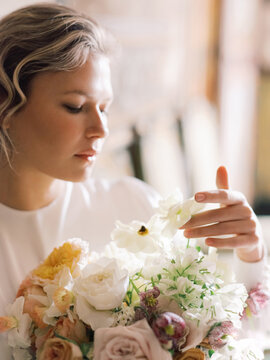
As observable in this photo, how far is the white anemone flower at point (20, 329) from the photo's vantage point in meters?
0.83

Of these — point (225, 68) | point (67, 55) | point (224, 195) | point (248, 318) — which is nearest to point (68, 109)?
point (67, 55)

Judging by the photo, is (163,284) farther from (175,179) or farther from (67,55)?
(175,179)

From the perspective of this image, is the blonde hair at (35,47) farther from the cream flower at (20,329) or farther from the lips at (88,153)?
the cream flower at (20,329)

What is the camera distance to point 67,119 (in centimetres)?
113

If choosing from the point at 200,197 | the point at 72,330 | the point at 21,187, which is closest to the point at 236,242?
the point at 200,197

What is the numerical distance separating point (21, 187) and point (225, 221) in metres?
0.60

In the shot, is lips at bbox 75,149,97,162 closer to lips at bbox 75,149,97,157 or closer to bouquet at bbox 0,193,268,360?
lips at bbox 75,149,97,157

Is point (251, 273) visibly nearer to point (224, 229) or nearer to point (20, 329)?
point (224, 229)

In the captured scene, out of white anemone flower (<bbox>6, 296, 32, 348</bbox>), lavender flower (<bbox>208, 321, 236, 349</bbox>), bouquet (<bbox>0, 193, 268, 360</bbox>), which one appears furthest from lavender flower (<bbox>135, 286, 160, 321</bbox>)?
white anemone flower (<bbox>6, 296, 32, 348</bbox>)

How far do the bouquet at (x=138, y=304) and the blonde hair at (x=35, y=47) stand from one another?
456 millimetres

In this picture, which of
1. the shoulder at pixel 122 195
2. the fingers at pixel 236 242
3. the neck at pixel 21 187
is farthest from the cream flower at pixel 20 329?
the shoulder at pixel 122 195

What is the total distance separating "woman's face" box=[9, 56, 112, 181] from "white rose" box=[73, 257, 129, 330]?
409mm

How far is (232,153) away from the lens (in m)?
2.94

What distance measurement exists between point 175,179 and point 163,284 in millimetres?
1754
